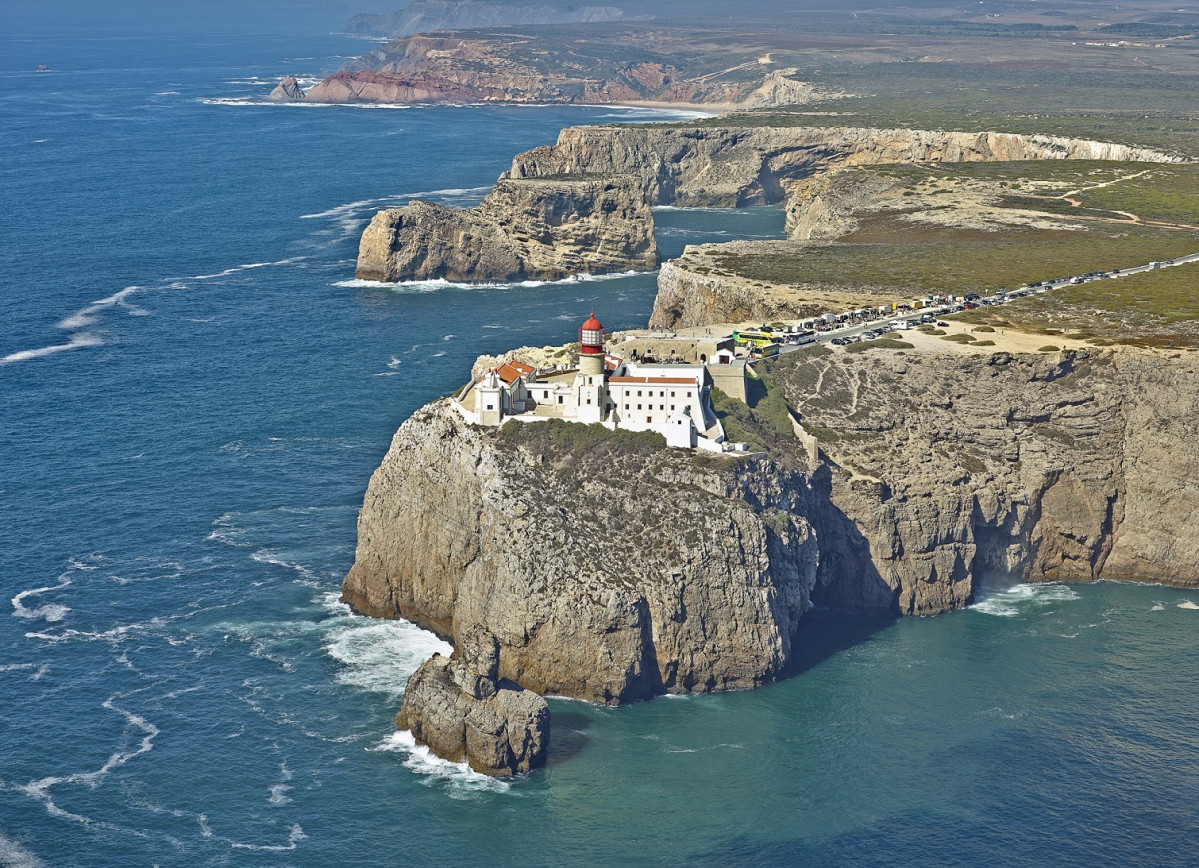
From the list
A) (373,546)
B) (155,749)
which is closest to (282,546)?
(373,546)

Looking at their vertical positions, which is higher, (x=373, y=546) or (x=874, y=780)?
(x=373, y=546)

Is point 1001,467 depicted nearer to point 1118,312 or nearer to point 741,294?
point 1118,312

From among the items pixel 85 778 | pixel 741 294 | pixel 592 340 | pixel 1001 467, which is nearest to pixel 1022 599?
pixel 1001 467

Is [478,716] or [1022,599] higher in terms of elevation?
[478,716]

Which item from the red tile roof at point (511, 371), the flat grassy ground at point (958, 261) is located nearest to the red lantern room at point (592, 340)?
the red tile roof at point (511, 371)

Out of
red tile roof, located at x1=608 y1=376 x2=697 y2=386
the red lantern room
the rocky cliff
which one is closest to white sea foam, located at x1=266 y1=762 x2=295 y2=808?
the rocky cliff

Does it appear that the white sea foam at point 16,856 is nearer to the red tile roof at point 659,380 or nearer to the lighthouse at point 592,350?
the lighthouse at point 592,350

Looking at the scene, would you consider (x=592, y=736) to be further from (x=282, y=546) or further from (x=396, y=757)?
(x=282, y=546)
